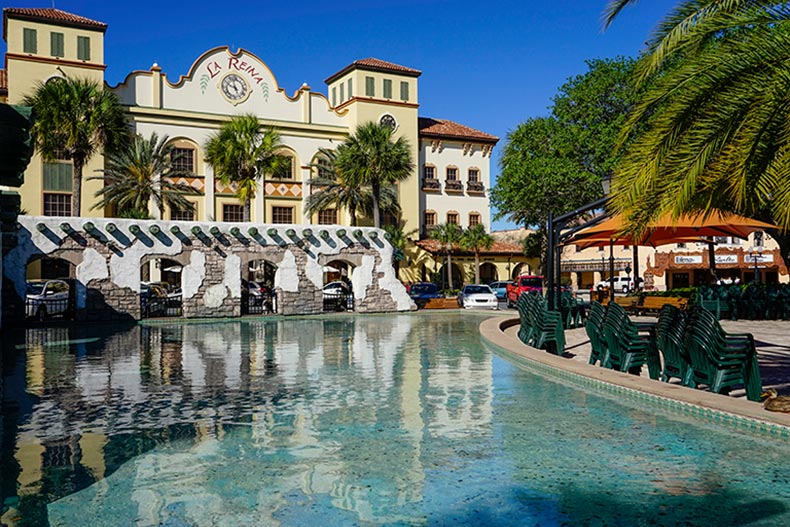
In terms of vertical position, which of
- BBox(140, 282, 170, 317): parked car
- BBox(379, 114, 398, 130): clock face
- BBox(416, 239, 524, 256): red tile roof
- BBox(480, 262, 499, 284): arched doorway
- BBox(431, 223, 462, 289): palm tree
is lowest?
BBox(140, 282, 170, 317): parked car

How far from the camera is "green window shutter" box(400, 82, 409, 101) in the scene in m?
50.4

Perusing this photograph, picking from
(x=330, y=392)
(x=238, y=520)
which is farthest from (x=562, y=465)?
(x=330, y=392)

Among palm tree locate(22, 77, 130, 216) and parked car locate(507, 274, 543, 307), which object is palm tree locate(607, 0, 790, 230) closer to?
palm tree locate(22, 77, 130, 216)

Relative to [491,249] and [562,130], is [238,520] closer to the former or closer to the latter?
[562,130]

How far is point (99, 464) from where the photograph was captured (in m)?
5.99

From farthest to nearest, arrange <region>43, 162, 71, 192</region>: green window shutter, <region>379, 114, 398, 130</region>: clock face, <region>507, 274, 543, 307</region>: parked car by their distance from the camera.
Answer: <region>379, 114, 398, 130</region>: clock face → <region>43, 162, 71, 192</region>: green window shutter → <region>507, 274, 543, 307</region>: parked car

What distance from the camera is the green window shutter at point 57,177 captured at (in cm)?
3941

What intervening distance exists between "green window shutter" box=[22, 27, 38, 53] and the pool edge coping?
3705 cm

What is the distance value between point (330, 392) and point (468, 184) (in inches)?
1801

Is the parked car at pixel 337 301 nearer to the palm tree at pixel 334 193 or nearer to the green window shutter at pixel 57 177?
the palm tree at pixel 334 193

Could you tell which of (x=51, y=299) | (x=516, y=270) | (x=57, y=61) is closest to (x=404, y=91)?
(x=516, y=270)

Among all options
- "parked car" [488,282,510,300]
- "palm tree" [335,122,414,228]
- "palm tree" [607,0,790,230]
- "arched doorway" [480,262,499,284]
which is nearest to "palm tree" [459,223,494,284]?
"arched doorway" [480,262,499,284]

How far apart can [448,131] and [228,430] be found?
48297mm

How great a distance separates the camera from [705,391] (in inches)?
309
